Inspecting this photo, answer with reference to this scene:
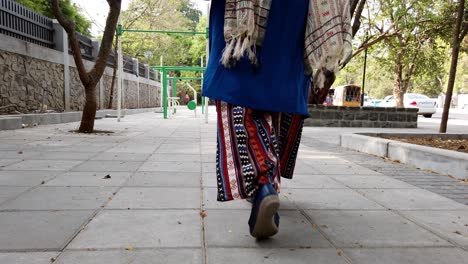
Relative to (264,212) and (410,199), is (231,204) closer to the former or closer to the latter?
(264,212)

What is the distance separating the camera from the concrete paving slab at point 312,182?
10.9 feet

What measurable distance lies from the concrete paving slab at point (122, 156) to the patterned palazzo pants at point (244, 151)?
2.64m

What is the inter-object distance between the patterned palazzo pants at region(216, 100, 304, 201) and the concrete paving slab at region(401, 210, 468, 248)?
1051 mm

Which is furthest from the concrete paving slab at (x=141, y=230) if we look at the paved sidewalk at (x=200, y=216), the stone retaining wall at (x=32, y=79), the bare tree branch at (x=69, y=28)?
the stone retaining wall at (x=32, y=79)

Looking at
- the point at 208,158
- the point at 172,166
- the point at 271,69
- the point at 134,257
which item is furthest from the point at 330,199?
the point at 208,158

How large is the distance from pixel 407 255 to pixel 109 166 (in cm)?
300

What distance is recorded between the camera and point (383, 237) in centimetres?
209

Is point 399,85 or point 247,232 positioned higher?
point 399,85

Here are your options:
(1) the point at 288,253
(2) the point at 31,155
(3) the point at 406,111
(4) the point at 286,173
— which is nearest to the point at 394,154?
(4) the point at 286,173

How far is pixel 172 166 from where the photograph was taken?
4.06 m

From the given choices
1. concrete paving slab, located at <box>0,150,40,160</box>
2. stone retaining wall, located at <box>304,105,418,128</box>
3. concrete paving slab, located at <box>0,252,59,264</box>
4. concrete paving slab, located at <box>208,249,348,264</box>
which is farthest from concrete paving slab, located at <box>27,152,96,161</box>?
stone retaining wall, located at <box>304,105,418,128</box>

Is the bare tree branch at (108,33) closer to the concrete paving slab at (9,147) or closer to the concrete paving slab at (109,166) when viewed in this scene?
the concrete paving slab at (9,147)

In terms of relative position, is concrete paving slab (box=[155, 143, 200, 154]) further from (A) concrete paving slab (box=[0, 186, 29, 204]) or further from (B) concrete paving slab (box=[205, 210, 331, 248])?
(B) concrete paving slab (box=[205, 210, 331, 248])

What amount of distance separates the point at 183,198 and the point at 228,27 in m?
1.41
